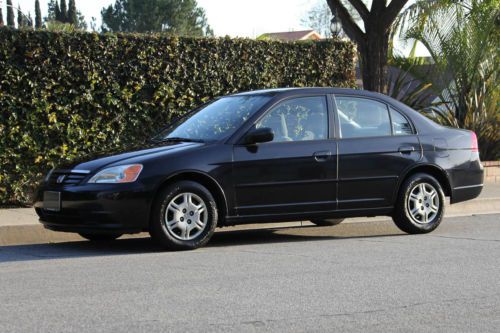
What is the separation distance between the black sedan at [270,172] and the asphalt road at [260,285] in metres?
0.32

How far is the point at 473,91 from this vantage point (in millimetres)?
19906

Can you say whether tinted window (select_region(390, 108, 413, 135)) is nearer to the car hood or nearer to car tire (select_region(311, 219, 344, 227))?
car tire (select_region(311, 219, 344, 227))

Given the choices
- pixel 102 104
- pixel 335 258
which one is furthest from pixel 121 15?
pixel 335 258

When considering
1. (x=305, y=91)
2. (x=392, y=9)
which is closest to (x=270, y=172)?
(x=305, y=91)

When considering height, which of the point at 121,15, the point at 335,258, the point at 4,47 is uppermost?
the point at 121,15

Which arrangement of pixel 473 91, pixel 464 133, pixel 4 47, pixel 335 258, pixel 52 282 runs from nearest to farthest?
pixel 52 282
pixel 335 258
pixel 464 133
pixel 4 47
pixel 473 91

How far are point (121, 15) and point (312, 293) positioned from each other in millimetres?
73399

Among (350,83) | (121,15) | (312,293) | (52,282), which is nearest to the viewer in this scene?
(312,293)

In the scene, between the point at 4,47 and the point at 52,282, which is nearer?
the point at 52,282

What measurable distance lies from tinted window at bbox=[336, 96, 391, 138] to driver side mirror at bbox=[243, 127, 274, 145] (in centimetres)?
103

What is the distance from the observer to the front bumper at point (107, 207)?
29.5 feet

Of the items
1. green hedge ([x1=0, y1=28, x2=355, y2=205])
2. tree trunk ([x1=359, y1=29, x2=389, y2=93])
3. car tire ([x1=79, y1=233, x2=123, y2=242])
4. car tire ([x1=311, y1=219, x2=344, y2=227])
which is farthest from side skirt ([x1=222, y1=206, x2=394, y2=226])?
tree trunk ([x1=359, y1=29, x2=389, y2=93])

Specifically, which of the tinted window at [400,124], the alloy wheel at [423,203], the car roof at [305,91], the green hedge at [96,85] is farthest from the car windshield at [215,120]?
the green hedge at [96,85]

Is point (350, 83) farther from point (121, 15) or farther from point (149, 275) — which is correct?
point (121, 15)
